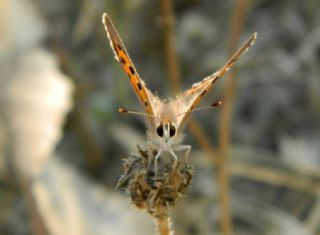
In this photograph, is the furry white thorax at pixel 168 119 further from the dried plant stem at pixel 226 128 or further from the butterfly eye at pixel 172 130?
the dried plant stem at pixel 226 128

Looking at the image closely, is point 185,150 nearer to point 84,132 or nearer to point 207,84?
point 207,84

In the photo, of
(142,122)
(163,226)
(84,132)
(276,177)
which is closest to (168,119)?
(163,226)

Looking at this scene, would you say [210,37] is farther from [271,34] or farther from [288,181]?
[288,181]

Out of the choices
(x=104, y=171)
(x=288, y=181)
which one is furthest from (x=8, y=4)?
(x=288, y=181)

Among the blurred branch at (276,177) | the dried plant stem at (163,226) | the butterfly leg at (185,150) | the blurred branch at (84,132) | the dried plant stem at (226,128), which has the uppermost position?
the blurred branch at (84,132)

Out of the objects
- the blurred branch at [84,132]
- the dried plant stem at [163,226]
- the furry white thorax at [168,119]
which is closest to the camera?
the dried plant stem at [163,226]

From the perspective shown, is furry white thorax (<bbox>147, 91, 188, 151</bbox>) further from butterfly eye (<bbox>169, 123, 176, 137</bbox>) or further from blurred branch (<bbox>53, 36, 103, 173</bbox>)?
blurred branch (<bbox>53, 36, 103, 173</bbox>)

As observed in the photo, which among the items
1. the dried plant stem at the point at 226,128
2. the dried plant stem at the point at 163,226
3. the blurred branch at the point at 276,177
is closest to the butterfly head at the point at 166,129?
the dried plant stem at the point at 163,226
